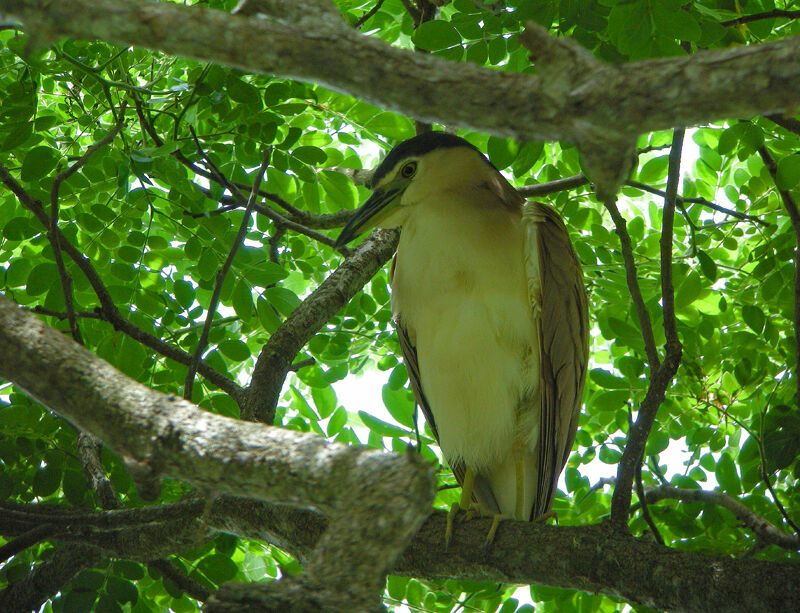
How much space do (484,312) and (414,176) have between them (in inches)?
27.4

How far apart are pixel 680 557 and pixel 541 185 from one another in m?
2.09

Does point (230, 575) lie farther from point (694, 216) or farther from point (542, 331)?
point (694, 216)

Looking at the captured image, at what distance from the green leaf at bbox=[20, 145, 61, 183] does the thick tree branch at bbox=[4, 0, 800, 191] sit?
1754mm

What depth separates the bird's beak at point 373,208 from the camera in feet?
10.6

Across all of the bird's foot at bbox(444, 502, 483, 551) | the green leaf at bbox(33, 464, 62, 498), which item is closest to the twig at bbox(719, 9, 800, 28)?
the bird's foot at bbox(444, 502, 483, 551)

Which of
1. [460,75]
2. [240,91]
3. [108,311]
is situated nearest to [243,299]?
[108,311]

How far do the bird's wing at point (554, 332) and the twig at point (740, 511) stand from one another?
1.54ft

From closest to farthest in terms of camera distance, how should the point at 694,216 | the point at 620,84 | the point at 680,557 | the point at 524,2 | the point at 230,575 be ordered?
the point at 620,84 < the point at 680,557 < the point at 524,2 < the point at 230,575 < the point at 694,216

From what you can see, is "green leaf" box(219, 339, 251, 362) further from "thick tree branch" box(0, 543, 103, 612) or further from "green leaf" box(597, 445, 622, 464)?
"green leaf" box(597, 445, 622, 464)

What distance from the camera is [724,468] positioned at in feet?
10.1

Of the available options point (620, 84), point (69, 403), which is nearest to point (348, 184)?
point (69, 403)

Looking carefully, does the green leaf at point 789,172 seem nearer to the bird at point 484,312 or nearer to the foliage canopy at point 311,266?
the foliage canopy at point 311,266

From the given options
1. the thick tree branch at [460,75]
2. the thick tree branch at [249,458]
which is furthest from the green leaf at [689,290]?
the thick tree branch at [249,458]

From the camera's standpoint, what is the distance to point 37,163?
116 inches
